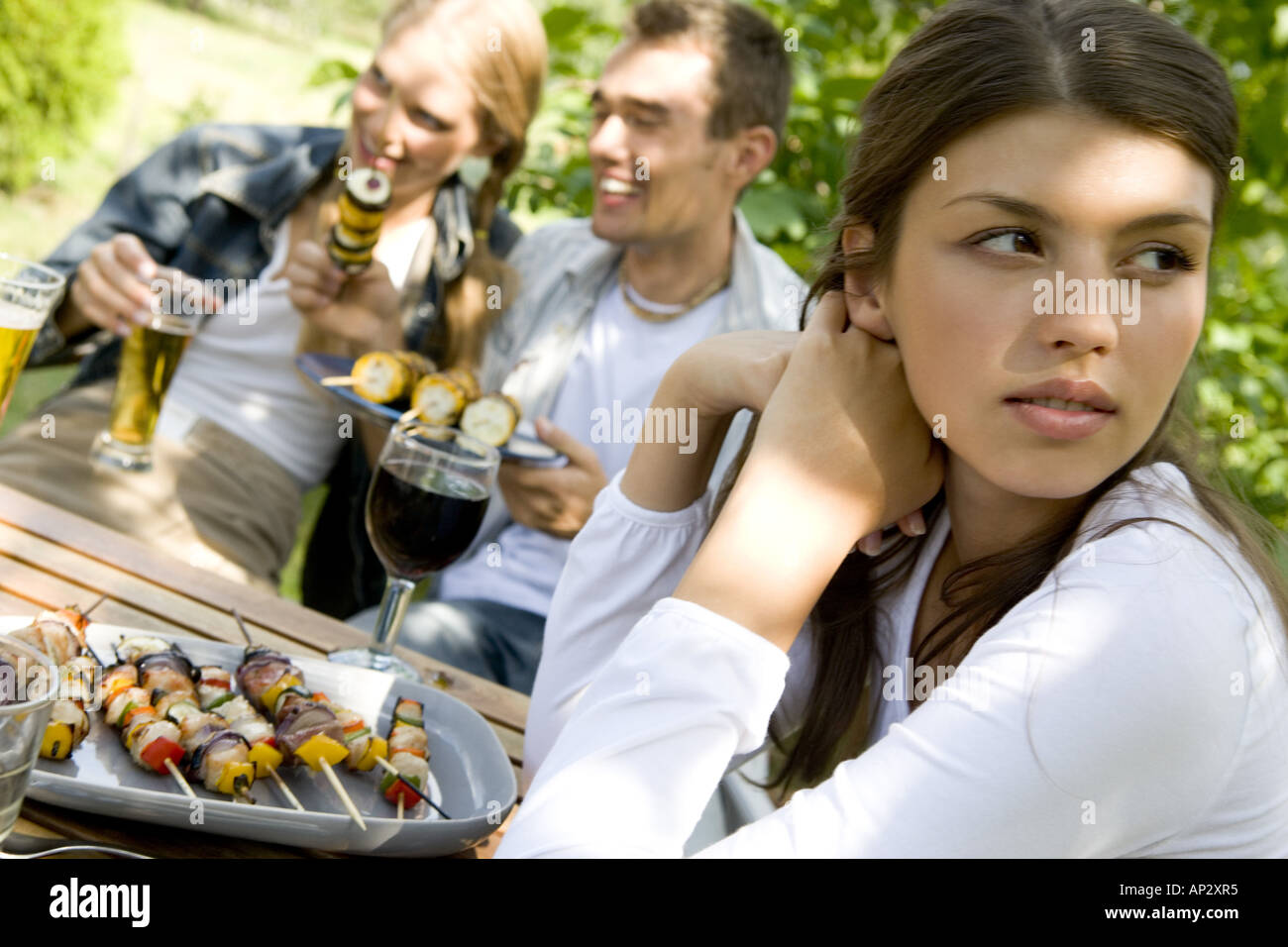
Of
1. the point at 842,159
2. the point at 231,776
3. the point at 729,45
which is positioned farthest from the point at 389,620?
the point at 842,159

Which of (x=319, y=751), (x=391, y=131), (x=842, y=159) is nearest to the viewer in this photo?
(x=319, y=751)

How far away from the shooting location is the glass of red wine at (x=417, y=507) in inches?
66.5

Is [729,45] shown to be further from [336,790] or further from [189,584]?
[336,790]

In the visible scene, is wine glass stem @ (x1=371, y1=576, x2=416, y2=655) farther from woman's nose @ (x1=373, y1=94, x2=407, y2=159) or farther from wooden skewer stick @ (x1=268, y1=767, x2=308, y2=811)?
woman's nose @ (x1=373, y1=94, x2=407, y2=159)

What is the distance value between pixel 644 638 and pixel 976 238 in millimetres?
554

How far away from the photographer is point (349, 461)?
3486mm

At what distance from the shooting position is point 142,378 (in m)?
2.43

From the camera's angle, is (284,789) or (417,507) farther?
(417,507)

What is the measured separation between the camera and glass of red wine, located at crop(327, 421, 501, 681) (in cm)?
169

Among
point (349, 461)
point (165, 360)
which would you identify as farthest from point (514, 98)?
point (165, 360)

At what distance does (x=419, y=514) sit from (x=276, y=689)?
1.32ft

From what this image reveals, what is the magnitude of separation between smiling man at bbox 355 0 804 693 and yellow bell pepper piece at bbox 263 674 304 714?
1.76 m

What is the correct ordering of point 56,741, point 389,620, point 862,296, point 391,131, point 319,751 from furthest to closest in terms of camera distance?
point 391,131, point 389,620, point 862,296, point 319,751, point 56,741

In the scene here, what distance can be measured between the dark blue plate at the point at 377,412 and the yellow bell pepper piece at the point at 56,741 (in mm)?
1321
